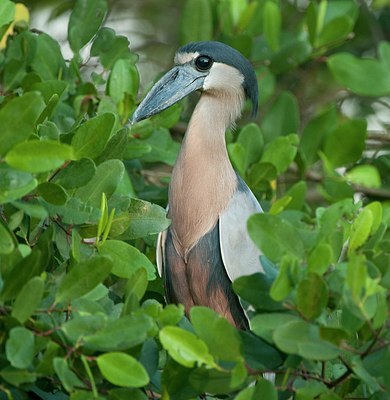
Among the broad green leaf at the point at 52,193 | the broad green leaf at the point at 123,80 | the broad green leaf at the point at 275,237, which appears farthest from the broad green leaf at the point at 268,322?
the broad green leaf at the point at 123,80

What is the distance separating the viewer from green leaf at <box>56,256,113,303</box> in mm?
1889

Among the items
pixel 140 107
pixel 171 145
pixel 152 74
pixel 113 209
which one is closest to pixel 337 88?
pixel 152 74

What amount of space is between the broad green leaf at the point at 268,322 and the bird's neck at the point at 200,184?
3.96 feet

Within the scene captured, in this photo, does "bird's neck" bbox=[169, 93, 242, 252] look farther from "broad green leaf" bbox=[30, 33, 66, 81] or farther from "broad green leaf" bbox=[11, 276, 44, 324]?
"broad green leaf" bbox=[11, 276, 44, 324]

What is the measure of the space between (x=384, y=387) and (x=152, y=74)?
3272 millimetres

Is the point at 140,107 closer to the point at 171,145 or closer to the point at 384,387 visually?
the point at 171,145

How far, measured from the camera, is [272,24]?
3.62 metres

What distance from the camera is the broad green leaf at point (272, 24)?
3602 millimetres

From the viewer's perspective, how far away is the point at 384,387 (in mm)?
1942

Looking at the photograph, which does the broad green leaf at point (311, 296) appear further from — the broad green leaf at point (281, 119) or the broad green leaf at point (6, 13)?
the broad green leaf at point (281, 119)

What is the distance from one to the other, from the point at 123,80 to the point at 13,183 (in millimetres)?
1320

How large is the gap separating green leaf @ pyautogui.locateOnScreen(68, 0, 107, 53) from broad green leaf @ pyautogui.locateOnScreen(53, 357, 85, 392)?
5.09ft

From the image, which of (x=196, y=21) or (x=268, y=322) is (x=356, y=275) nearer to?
(x=268, y=322)

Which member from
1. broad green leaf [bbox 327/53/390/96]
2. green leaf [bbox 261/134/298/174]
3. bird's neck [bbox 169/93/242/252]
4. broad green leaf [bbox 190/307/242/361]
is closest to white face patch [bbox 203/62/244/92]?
bird's neck [bbox 169/93/242/252]
